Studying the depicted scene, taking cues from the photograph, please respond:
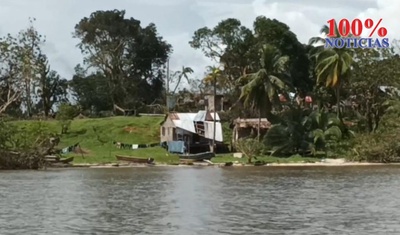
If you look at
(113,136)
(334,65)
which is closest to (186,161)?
(113,136)

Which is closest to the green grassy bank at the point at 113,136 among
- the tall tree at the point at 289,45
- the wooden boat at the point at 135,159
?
the wooden boat at the point at 135,159

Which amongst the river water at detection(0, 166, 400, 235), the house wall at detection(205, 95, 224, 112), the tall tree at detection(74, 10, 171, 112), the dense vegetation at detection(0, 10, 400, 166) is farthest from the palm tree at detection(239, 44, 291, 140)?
the tall tree at detection(74, 10, 171, 112)

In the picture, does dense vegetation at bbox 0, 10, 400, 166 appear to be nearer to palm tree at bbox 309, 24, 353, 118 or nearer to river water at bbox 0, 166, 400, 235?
palm tree at bbox 309, 24, 353, 118

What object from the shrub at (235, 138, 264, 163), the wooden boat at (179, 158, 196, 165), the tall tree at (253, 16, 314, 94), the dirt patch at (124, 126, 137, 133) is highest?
the tall tree at (253, 16, 314, 94)

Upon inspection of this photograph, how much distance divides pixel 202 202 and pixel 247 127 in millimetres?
37379

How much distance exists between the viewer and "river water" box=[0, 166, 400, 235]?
21.8 m

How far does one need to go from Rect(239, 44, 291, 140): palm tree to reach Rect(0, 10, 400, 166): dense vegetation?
0.09m

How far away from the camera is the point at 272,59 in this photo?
6162 cm

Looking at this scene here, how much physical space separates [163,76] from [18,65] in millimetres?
36333

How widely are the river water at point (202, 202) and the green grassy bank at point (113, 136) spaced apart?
11.6 meters

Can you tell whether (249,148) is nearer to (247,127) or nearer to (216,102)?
(247,127)

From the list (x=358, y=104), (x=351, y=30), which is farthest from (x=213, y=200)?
(x=358, y=104)

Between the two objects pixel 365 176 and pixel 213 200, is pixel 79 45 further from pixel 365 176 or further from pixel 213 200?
pixel 213 200

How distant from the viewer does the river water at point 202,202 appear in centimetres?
2177
